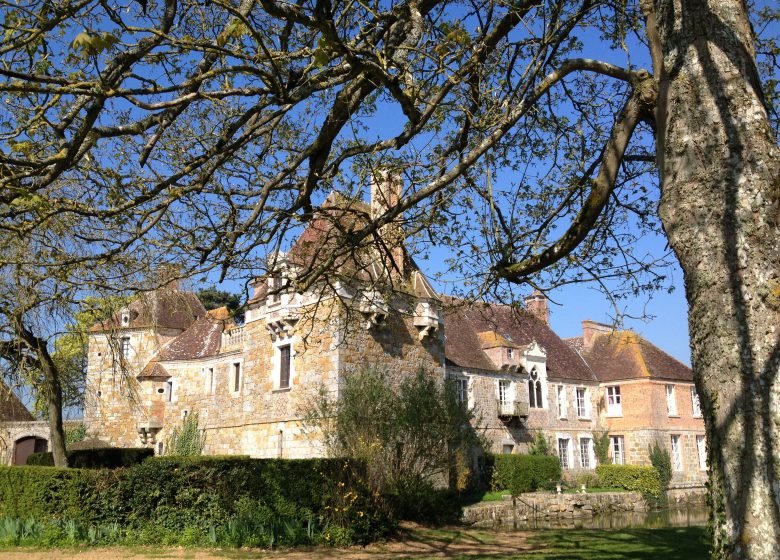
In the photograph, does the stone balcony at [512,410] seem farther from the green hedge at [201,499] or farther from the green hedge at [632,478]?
the green hedge at [201,499]

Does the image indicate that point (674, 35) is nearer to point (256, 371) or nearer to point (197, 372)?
point (256, 371)

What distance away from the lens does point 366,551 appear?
11.8 meters

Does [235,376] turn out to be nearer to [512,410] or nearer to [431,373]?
[431,373]

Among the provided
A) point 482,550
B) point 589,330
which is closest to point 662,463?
point 589,330

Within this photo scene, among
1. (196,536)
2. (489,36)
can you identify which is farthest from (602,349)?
(489,36)

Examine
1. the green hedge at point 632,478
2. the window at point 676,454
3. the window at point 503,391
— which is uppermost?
the window at point 503,391

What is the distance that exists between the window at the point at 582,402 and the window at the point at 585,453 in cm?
118

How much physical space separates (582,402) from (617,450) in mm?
2805

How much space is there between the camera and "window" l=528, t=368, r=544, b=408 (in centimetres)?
2938

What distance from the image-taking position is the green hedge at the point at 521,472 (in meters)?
24.1

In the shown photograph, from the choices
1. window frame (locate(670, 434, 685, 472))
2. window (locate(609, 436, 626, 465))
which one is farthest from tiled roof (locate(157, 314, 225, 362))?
window frame (locate(670, 434, 685, 472))

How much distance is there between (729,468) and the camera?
354cm

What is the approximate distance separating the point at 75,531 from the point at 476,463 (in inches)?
622

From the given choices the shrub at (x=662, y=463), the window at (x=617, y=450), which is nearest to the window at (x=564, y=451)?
the window at (x=617, y=450)
